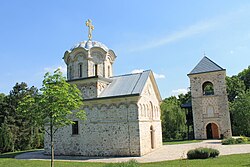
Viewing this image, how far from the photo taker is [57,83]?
12.5 m

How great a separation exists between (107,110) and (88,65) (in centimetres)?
495

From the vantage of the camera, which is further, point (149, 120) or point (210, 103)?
point (210, 103)

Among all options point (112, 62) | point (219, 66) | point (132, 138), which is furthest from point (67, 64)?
point (219, 66)

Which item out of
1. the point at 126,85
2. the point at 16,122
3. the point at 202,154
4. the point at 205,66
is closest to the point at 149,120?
the point at 126,85

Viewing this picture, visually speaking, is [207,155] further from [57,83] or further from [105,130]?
[57,83]

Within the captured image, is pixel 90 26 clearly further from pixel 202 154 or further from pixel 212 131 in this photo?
pixel 212 131

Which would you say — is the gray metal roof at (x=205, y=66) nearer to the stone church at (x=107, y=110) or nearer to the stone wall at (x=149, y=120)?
the stone wall at (x=149, y=120)

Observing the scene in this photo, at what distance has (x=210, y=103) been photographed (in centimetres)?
3088

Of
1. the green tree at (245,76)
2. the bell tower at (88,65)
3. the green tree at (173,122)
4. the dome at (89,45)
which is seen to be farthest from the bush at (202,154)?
the green tree at (245,76)

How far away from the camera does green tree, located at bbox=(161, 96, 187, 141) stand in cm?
3438

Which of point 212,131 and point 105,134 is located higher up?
point 105,134

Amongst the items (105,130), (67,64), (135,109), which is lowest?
(105,130)

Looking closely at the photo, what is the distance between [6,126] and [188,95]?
123ft

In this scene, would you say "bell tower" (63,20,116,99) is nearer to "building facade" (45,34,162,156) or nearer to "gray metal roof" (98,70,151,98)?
"building facade" (45,34,162,156)
